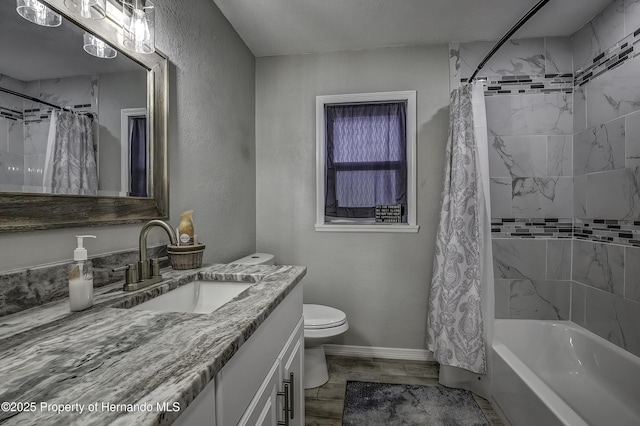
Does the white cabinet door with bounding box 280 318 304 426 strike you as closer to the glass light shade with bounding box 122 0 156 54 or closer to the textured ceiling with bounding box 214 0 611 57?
the glass light shade with bounding box 122 0 156 54

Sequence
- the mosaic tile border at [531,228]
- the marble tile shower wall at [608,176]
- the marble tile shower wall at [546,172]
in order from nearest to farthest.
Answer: the marble tile shower wall at [608,176]
the marble tile shower wall at [546,172]
the mosaic tile border at [531,228]

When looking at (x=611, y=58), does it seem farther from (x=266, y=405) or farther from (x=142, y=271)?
(x=142, y=271)

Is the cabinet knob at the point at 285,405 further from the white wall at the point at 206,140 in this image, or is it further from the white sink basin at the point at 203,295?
the white wall at the point at 206,140

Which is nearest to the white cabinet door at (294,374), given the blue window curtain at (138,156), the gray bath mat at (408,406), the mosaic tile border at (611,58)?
the gray bath mat at (408,406)

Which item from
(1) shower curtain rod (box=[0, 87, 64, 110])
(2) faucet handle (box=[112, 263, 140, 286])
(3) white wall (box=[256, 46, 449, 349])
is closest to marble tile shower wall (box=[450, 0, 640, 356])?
(3) white wall (box=[256, 46, 449, 349])

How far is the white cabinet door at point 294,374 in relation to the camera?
109 centimetres

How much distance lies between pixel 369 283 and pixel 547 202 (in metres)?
1.43

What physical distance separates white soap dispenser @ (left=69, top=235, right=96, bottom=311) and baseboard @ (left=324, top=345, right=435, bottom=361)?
6.54 ft

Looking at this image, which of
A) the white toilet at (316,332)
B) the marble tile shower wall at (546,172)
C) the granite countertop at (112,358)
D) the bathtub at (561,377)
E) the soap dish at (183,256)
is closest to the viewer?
the granite countertop at (112,358)

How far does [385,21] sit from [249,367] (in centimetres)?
223

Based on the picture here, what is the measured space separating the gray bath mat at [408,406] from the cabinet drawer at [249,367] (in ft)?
3.30

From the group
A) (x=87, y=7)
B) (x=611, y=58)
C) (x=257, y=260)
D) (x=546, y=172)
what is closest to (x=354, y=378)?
(x=257, y=260)

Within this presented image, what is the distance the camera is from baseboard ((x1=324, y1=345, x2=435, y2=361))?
93.8 inches

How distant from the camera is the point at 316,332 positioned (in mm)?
1900
